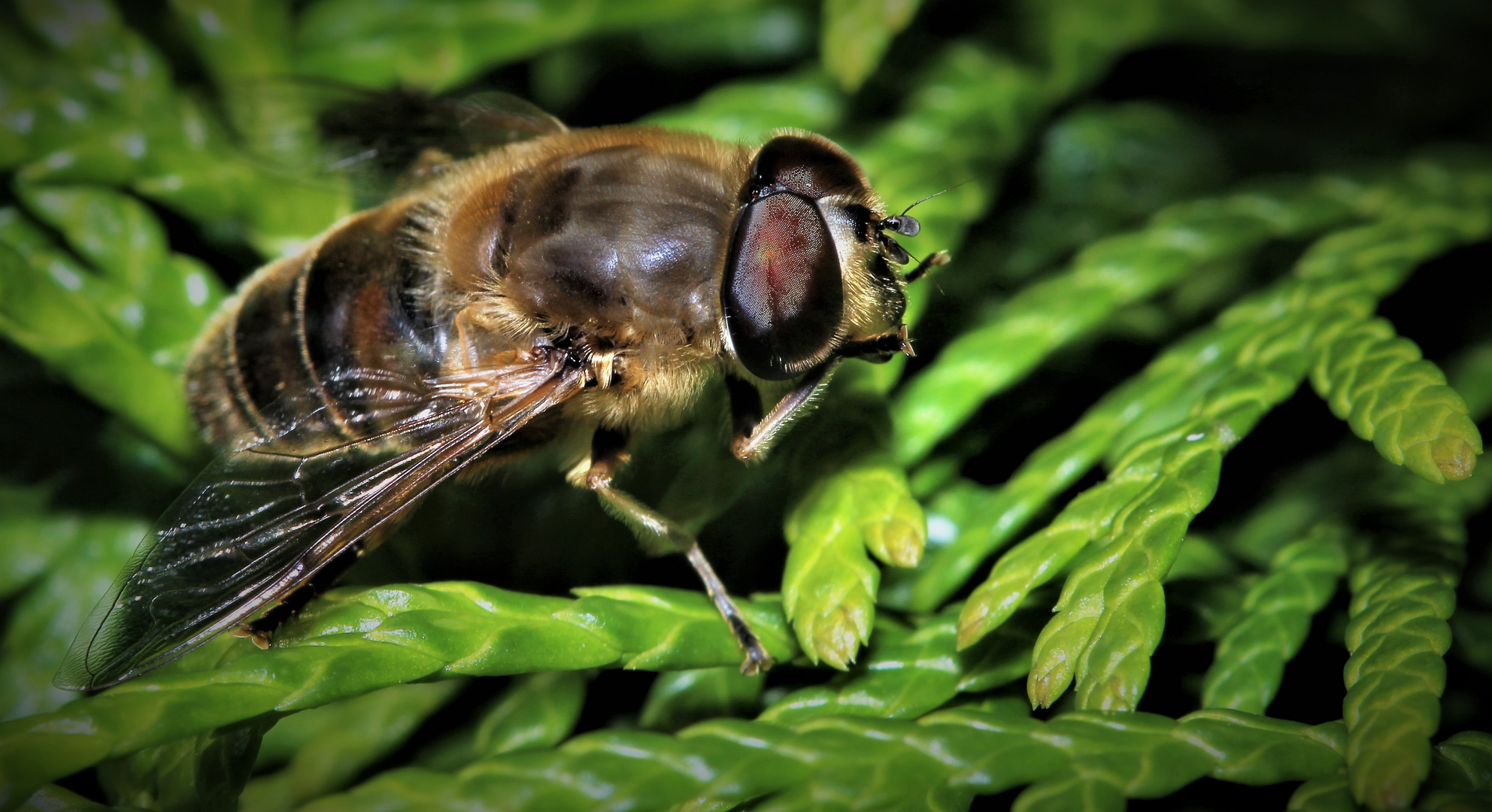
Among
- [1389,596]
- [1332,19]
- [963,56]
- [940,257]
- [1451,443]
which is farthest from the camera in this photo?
[1332,19]

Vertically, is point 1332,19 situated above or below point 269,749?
above

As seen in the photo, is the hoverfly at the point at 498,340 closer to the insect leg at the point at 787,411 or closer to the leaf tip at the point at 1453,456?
the insect leg at the point at 787,411

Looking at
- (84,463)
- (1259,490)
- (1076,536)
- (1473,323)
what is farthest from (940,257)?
(84,463)

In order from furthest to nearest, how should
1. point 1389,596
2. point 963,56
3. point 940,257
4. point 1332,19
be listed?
point 1332,19
point 963,56
point 940,257
point 1389,596

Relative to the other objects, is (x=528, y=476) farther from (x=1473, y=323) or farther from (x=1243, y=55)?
(x=1243, y=55)

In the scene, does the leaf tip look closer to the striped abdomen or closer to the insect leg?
the insect leg

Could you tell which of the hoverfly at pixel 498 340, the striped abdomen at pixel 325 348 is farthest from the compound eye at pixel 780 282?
the striped abdomen at pixel 325 348

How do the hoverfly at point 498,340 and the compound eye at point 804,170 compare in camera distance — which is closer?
the hoverfly at point 498,340
